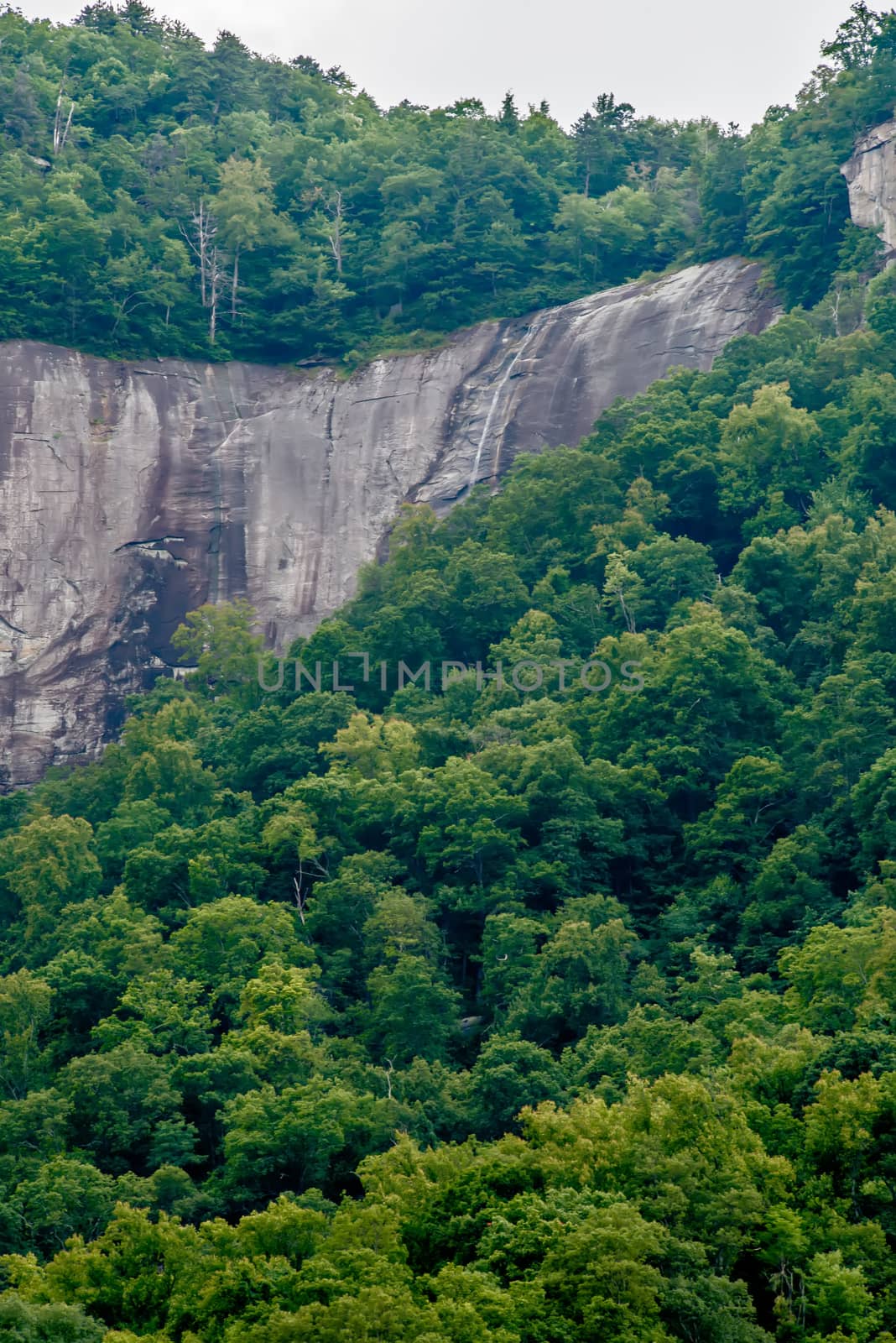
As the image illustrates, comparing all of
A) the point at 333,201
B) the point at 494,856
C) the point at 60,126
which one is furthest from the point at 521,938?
the point at 60,126

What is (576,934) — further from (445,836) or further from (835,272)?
(835,272)

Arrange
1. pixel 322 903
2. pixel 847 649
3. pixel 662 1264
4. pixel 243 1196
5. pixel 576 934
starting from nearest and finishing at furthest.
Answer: pixel 662 1264, pixel 243 1196, pixel 576 934, pixel 322 903, pixel 847 649

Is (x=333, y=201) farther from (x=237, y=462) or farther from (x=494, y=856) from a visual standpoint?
(x=494, y=856)

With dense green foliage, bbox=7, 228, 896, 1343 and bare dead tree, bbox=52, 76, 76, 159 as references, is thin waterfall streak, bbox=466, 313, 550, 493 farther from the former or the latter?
bare dead tree, bbox=52, 76, 76, 159

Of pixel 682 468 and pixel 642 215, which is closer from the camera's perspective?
pixel 682 468

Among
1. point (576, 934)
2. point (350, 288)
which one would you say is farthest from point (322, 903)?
point (350, 288)

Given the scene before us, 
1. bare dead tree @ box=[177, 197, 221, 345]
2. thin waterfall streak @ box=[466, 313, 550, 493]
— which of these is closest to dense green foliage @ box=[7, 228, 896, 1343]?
thin waterfall streak @ box=[466, 313, 550, 493]
